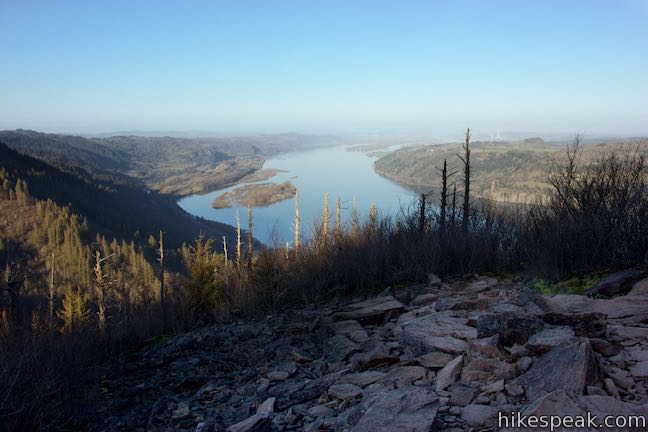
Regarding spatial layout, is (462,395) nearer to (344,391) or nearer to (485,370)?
(485,370)

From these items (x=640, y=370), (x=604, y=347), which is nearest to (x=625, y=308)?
(x=604, y=347)

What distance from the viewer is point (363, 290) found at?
8930mm

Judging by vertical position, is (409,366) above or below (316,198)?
above

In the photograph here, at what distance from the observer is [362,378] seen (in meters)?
4.57

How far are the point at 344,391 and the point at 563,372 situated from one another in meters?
1.97

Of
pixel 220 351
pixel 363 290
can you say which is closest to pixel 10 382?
pixel 220 351

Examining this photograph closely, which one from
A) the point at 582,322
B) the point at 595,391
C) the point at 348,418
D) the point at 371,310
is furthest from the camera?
the point at 371,310

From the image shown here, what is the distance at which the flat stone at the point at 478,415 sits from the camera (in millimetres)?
3180

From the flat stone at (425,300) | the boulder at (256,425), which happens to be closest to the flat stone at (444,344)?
the boulder at (256,425)

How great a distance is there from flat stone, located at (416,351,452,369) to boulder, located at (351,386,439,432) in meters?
0.63

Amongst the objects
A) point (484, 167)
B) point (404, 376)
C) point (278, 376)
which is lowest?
point (484, 167)

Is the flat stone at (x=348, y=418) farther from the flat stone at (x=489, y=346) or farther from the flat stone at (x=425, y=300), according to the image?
the flat stone at (x=425, y=300)

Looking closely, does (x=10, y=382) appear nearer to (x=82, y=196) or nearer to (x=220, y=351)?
(x=220, y=351)

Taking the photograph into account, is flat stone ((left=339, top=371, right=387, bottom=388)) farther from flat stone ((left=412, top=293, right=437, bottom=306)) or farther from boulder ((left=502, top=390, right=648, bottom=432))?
flat stone ((left=412, top=293, right=437, bottom=306))
